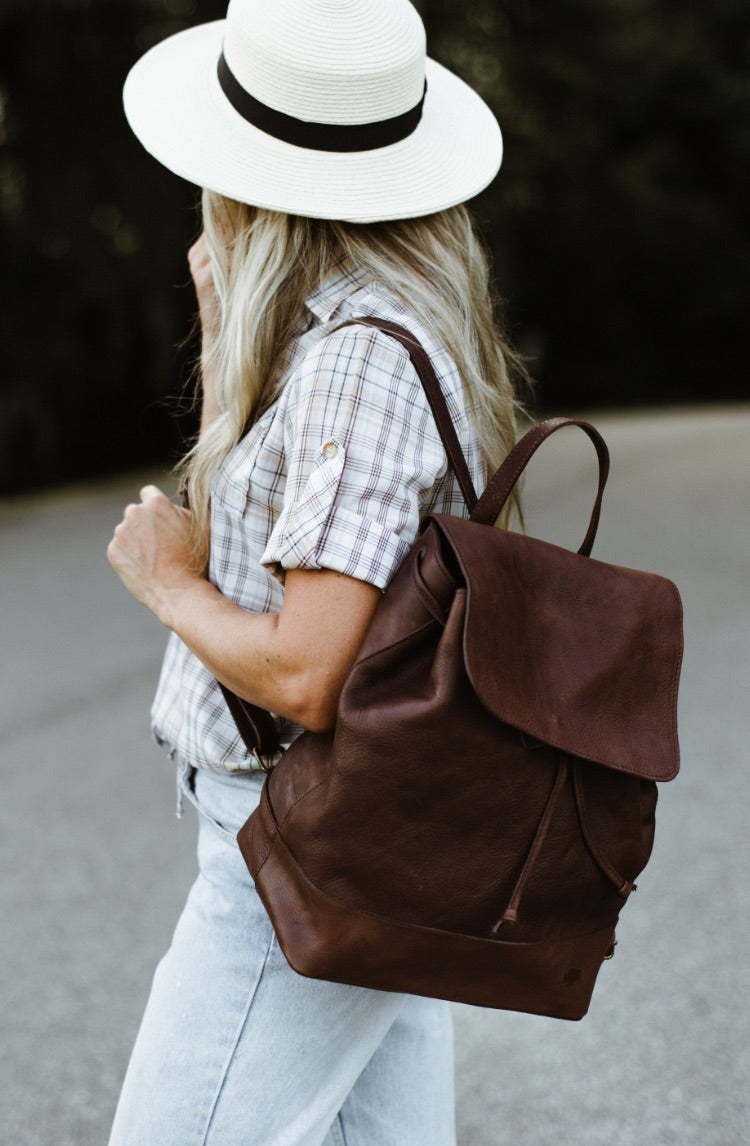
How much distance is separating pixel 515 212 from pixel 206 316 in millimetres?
19509

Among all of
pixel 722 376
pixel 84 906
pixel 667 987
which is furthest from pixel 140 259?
pixel 722 376

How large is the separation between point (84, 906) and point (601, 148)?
Result: 83.5ft

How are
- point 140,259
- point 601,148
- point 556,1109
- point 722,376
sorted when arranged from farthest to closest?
point 722,376, point 601,148, point 140,259, point 556,1109

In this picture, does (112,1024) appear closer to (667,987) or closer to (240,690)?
(667,987)

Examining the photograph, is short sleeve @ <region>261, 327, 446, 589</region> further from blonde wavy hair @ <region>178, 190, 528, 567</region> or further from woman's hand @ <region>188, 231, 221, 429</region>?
woman's hand @ <region>188, 231, 221, 429</region>

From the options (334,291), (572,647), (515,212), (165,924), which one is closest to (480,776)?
(572,647)

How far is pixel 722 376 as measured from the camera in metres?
28.8

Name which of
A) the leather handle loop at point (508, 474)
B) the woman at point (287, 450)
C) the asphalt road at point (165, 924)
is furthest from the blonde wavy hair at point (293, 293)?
the asphalt road at point (165, 924)

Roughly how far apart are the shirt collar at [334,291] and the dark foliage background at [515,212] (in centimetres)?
37

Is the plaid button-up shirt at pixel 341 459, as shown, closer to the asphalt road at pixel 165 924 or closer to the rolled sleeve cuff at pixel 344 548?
the rolled sleeve cuff at pixel 344 548

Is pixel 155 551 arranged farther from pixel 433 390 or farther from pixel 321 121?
pixel 321 121

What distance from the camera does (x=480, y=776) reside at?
122 centimetres

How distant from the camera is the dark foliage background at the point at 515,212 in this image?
1056cm

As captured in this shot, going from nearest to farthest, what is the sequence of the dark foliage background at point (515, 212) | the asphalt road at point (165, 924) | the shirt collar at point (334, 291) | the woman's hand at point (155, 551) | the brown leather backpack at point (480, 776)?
1. the brown leather backpack at point (480, 776)
2. the shirt collar at point (334, 291)
3. the woman's hand at point (155, 551)
4. the asphalt road at point (165, 924)
5. the dark foliage background at point (515, 212)
